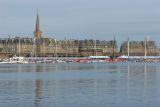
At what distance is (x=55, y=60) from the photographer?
18900cm

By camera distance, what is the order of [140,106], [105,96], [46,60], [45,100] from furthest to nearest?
[46,60] < [105,96] < [45,100] < [140,106]

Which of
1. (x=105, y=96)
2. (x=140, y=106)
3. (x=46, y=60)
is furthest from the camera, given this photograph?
(x=46, y=60)

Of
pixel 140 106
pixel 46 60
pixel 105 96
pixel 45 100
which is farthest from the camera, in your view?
pixel 46 60

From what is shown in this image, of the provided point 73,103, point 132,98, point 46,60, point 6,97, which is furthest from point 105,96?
point 46,60

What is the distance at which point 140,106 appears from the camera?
95.7 ft

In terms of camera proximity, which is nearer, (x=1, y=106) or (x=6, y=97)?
(x=1, y=106)

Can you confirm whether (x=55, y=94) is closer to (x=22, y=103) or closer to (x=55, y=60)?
(x=22, y=103)

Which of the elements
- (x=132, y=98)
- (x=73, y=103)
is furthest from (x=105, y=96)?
(x=73, y=103)

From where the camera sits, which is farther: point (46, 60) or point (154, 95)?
point (46, 60)

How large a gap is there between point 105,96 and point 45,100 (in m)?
4.60

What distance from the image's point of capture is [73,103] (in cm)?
3064

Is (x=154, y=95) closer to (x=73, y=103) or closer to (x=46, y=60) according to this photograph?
(x=73, y=103)

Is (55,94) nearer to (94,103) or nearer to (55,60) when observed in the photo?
(94,103)

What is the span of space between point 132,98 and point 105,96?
7.39 feet
